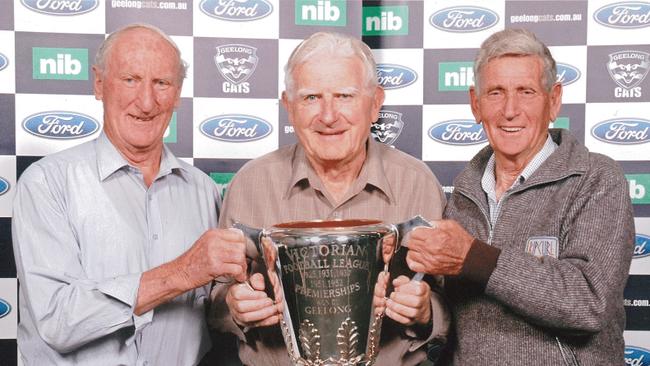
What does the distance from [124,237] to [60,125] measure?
40.2 inches

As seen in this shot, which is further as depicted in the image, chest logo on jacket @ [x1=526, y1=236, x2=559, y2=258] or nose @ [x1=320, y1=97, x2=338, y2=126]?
nose @ [x1=320, y1=97, x2=338, y2=126]

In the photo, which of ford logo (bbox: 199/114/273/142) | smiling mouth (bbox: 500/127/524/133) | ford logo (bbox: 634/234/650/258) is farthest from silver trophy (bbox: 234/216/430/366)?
ford logo (bbox: 634/234/650/258)

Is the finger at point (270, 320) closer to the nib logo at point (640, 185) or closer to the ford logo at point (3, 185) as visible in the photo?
the ford logo at point (3, 185)

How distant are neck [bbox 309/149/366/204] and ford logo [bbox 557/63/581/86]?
1297 mm

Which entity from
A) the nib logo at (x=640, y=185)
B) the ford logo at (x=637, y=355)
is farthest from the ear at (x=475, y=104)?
the ford logo at (x=637, y=355)

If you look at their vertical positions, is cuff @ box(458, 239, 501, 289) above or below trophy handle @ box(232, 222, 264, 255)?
below

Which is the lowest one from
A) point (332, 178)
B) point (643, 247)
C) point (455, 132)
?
point (643, 247)

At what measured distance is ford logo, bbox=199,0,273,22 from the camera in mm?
2613

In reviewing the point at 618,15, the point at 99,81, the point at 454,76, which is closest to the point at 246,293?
the point at 99,81

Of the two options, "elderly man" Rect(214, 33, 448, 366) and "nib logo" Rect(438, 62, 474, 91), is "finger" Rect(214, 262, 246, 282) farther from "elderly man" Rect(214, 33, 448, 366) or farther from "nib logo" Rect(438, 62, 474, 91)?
"nib logo" Rect(438, 62, 474, 91)

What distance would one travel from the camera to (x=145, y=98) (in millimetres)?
1802

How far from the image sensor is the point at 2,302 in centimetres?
253

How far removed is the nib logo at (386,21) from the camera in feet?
9.02

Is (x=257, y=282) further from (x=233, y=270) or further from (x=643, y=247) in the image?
(x=643, y=247)
